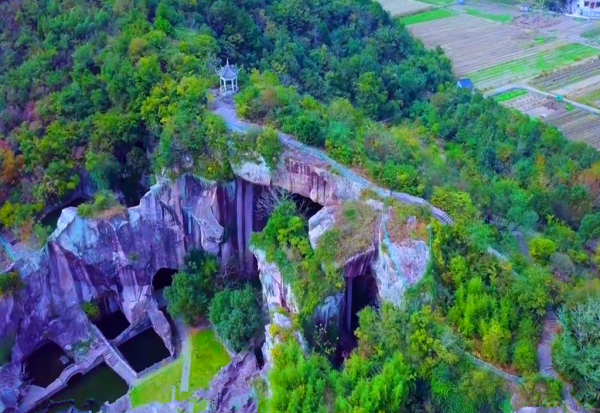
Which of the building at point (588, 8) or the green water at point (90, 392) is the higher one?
the building at point (588, 8)

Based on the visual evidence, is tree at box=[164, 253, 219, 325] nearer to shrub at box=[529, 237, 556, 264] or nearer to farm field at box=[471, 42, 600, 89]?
shrub at box=[529, 237, 556, 264]

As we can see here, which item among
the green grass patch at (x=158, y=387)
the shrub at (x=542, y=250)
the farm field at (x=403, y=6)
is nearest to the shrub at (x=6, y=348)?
the green grass patch at (x=158, y=387)

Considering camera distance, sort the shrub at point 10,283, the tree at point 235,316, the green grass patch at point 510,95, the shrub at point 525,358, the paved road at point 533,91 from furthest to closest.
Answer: the green grass patch at point 510,95, the paved road at point 533,91, the tree at point 235,316, the shrub at point 10,283, the shrub at point 525,358

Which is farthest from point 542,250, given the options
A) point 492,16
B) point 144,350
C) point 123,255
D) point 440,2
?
point 440,2

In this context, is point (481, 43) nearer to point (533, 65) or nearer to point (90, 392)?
point (533, 65)

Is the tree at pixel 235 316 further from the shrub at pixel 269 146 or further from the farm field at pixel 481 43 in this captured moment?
the farm field at pixel 481 43

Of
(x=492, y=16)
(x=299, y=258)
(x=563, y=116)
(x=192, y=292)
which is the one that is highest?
(x=299, y=258)
